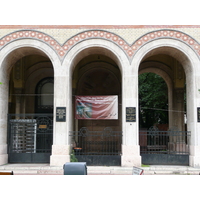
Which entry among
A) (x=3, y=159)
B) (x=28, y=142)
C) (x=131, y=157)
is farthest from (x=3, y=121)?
(x=131, y=157)

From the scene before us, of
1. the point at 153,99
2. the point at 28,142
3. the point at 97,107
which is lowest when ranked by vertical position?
the point at 28,142

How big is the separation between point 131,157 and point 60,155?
3.78m

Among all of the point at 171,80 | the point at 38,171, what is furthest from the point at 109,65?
the point at 38,171

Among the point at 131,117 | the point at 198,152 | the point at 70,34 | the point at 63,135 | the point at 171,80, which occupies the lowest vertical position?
→ the point at 198,152

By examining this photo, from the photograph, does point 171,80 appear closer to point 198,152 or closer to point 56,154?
point 198,152

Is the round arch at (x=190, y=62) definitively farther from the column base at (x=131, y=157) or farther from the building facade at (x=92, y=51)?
the column base at (x=131, y=157)

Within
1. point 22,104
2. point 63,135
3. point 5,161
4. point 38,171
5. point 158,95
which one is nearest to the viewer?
point 38,171

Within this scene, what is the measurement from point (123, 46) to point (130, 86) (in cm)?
226

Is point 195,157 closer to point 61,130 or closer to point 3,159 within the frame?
point 61,130

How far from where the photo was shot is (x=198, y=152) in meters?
13.6

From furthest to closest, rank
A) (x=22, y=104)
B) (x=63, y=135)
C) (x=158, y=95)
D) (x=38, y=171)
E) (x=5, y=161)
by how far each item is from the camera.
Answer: (x=158, y=95) → (x=22, y=104) → (x=5, y=161) → (x=63, y=135) → (x=38, y=171)

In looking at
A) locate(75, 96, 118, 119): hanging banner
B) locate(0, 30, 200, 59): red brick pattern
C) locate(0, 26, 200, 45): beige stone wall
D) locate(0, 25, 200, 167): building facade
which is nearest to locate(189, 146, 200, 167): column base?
locate(0, 25, 200, 167): building facade

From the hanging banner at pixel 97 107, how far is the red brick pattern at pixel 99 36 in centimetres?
299

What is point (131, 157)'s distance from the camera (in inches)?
533
